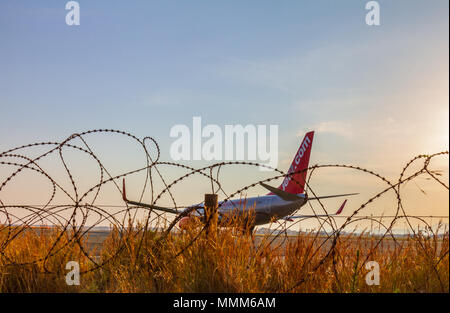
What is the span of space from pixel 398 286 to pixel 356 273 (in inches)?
35.5

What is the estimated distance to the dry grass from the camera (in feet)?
19.4

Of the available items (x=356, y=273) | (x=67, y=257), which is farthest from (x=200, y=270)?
(x=67, y=257)

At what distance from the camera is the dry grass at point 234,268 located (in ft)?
19.4

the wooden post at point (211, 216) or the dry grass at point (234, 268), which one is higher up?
the wooden post at point (211, 216)

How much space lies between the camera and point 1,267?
284 inches

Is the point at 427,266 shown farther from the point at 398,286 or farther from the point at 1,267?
the point at 1,267

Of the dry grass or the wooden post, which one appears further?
the wooden post

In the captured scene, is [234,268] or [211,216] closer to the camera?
[234,268]

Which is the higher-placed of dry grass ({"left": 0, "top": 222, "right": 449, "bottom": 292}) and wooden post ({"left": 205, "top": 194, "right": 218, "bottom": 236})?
wooden post ({"left": 205, "top": 194, "right": 218, "bottom": 236})

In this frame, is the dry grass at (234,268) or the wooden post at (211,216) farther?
the wooden post at (211,216)

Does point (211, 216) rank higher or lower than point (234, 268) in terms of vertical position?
higher

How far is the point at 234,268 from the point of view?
19.1ft
